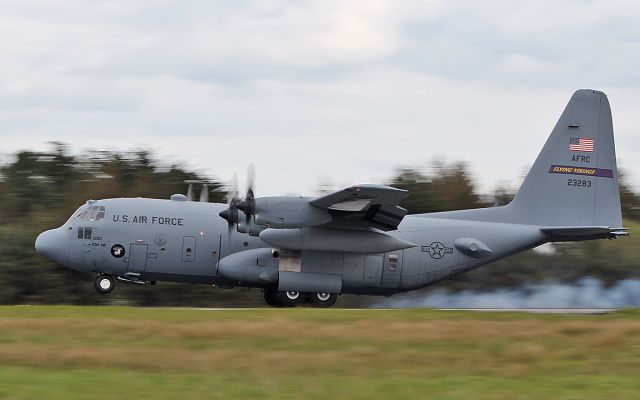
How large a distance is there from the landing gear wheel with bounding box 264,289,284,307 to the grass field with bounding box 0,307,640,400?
532cm

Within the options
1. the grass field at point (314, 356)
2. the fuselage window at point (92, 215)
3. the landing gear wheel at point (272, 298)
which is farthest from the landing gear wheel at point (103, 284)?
the grass field at point (314, 356)

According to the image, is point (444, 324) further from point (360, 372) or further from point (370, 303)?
point (370, 303)

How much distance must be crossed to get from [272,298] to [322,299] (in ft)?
4.76

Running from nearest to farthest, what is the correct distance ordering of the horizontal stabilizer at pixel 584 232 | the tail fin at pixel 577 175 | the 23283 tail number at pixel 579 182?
the horizontal stabilizer at pixel 584 232 → the tail fin at pixel 577 175 → the 23283 tail number at pixel 579 182

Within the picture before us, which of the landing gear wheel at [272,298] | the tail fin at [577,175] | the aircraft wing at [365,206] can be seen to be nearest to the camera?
the aircraft wing at [365,206]

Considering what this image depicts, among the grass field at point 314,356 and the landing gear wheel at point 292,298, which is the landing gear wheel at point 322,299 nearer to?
the landing gear wheel at point 292,298

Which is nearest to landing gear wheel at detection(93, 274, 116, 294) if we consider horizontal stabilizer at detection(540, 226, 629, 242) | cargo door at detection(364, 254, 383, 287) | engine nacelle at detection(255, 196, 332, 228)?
engine nacelle at detection(255, 196, 332, 228)

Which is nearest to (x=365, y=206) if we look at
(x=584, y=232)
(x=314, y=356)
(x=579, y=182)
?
(x=584, y=232)

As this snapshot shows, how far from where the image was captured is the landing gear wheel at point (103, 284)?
73.9 ft

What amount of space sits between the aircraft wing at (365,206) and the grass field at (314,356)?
11.1 ft

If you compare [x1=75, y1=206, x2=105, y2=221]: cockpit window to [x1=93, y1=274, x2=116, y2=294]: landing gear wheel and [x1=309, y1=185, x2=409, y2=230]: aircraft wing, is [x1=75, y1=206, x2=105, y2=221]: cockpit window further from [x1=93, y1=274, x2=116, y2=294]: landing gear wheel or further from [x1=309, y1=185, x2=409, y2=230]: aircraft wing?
[x1=309, y1=185, x2=409, y2=230]: aircraft wing

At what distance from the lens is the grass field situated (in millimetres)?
11172

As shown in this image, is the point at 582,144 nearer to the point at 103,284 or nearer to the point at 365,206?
the point at 365,206

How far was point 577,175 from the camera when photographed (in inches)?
960
